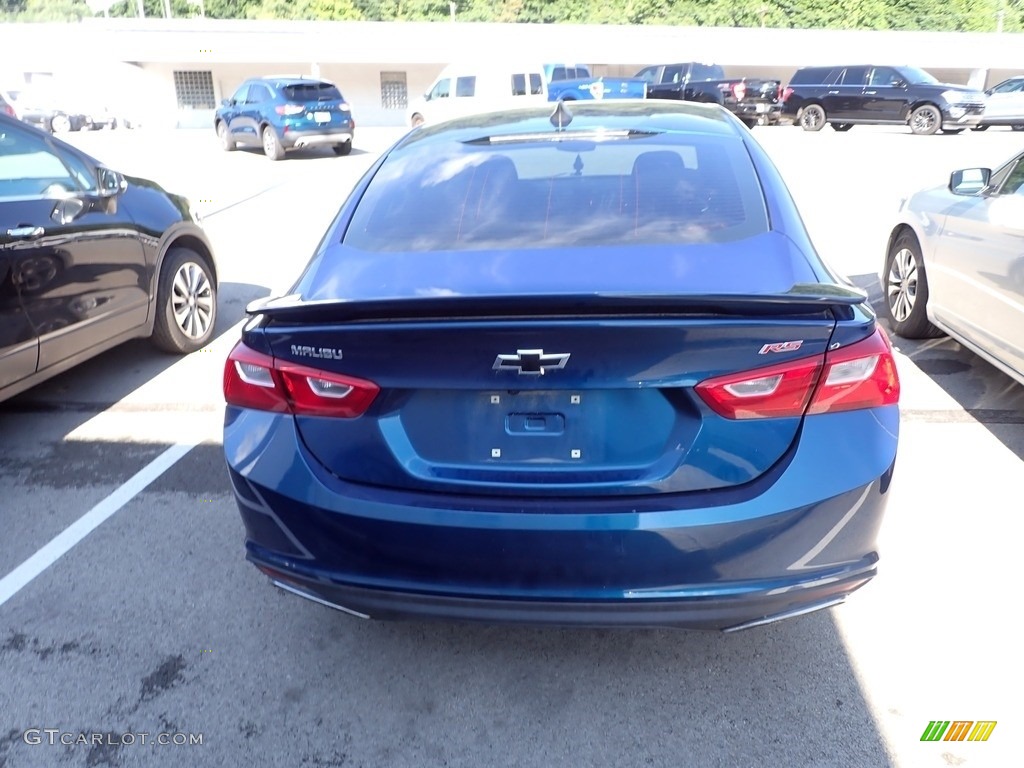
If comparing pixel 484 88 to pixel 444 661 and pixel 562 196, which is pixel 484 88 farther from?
pixel 444 661

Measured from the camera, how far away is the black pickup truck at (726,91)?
29812 mm

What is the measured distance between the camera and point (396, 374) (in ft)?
7.66

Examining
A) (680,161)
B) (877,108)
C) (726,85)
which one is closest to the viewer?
(680,161)

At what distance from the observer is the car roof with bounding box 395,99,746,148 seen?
3529 millimetres

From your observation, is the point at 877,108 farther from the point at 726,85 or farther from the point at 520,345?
the point at 520,345

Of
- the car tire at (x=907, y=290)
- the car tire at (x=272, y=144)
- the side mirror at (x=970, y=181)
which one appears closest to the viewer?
the side mirror at (x=970, y=181)

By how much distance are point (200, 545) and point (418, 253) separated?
5.69ft

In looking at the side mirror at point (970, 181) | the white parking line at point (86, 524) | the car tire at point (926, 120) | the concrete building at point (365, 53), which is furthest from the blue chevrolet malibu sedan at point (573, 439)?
the concrete building at point (365, 53)

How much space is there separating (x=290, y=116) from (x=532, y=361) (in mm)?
19399

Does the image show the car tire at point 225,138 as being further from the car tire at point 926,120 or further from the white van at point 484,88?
the car tire at point 926,120

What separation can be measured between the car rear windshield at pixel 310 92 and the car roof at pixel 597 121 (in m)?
17.9

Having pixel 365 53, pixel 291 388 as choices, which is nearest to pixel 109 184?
pixel 291 388

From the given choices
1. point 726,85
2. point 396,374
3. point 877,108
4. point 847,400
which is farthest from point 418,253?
point 726,85

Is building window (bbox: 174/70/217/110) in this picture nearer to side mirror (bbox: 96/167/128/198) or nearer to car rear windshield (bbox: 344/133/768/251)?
side mirror (bbox: 96/167/128/198)
